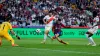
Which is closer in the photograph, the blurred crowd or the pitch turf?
the pitch turf

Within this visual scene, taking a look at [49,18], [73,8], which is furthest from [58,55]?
[73,8]

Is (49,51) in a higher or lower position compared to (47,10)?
higher

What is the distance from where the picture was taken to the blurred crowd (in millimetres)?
38500

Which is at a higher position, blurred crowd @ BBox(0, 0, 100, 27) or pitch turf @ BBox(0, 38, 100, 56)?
pitch turf @ BBox(0, 38, 100, 56)

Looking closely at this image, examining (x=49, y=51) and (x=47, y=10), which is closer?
(x=49, y=51)

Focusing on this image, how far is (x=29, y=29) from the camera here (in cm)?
3728

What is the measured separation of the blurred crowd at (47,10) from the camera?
1516 inches

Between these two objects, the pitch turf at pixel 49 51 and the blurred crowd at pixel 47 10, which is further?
the blurred crowd at pixel 47 10

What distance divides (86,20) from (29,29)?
6.46 meters

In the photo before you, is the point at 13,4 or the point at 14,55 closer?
the point at 14,55

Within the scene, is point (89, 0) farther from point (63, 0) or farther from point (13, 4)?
point (13, 4)

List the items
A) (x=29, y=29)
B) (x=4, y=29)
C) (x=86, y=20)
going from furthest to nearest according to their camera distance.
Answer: (x=86, y=20) < (x=29, y=29) < (x=4, y=29)

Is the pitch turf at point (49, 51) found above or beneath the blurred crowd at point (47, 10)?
above

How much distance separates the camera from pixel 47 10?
39094mm
